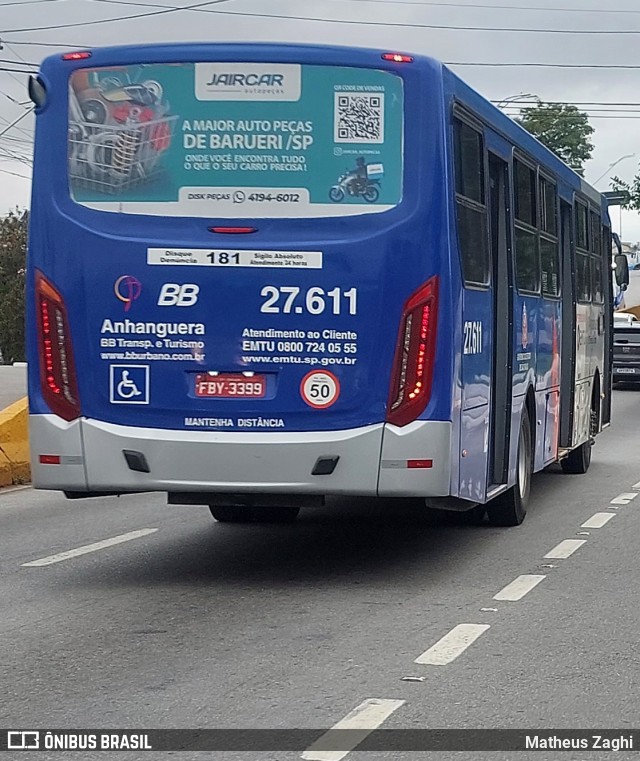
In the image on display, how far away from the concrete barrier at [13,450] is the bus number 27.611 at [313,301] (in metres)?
7.54

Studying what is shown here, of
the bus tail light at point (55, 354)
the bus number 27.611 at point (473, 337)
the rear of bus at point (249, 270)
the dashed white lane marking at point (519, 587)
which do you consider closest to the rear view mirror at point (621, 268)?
the bus number 27.611 at point (473, 337)

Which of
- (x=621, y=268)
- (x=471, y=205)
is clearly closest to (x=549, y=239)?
(x=471, y=205)

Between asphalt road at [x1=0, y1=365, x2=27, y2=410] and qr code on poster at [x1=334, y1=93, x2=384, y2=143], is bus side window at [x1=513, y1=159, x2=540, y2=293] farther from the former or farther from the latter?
asphalt road at [x1=0, y1=365, x2=27, y2=410]

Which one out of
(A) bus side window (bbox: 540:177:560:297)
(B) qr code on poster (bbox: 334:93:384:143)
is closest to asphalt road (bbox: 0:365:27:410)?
(A) bus side window (bbox: 540:177:560:297)

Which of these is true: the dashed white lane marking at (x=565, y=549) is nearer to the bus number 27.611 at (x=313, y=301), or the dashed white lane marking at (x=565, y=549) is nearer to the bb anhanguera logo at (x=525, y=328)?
the bb anhanguera logo at (x=525, y=328)

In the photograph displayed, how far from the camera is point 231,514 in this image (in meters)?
12.6

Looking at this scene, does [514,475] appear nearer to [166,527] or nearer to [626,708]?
[166,527]

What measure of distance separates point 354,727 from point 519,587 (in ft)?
11.8

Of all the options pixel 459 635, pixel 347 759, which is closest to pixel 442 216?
pixel 459 635

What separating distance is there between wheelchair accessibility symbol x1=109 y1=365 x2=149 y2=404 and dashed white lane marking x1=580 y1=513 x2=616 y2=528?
4.79 meters

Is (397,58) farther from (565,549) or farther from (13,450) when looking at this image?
(13,450)

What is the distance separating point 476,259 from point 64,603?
11.5ft

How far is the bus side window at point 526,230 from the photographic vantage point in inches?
470

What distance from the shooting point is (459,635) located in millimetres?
8000
